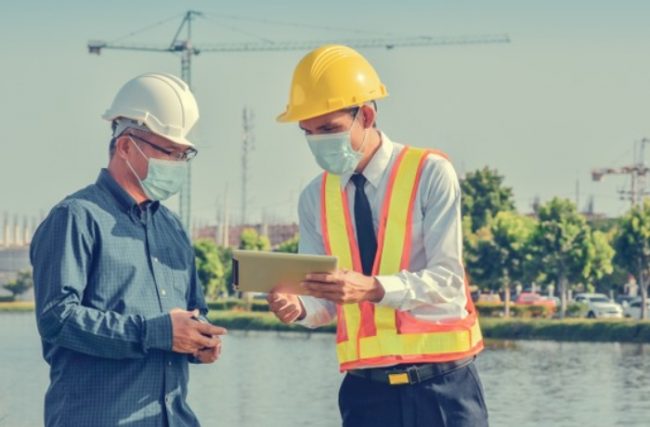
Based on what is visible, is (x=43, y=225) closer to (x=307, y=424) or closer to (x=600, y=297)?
(x=307, y=424)

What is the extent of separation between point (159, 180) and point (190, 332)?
0.48 meters

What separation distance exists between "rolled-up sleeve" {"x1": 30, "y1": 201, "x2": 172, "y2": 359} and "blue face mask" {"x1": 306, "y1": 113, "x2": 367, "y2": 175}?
A: 0.74 m

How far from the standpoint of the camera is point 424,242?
17.0 ft

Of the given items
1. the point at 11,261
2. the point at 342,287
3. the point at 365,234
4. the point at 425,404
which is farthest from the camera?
the point at 11,261

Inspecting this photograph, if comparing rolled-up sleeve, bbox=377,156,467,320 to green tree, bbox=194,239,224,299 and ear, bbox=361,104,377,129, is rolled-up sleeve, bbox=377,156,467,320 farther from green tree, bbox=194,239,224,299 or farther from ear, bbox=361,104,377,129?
green tree, bbox=194,239,224,299

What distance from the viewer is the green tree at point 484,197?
78.5 metres

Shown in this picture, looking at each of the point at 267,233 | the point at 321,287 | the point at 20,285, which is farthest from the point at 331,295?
the point at 267,233

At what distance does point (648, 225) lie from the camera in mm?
55344

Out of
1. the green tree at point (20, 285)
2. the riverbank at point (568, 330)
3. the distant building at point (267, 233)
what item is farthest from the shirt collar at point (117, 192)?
the distant building at point (267, 233)

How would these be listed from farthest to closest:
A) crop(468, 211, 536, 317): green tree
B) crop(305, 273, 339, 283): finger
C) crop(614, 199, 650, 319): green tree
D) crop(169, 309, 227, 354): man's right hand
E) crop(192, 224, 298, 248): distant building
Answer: crop(192, 224, 298, 248): distant building
crop(468, 211, 536, 317): green tree
crop(614, 199, 650, 319): green tree
crop(305, 273, 339, 283): finger
crop(169, 309, 227, 354): man's right hand

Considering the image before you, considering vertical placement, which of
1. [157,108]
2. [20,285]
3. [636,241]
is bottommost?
[157,108]

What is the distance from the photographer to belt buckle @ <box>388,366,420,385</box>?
→ 5.16 metres

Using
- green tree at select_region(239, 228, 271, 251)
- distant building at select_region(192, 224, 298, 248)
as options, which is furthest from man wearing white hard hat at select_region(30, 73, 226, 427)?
distant building at select_region(192, 224, 298, 248)

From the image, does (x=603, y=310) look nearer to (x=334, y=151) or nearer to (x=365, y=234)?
(x=365, y=234)
